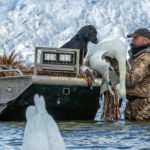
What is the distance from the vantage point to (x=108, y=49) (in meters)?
11.6

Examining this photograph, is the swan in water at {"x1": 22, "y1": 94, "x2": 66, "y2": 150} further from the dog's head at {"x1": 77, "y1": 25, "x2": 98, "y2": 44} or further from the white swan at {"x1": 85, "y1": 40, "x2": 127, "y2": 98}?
the dog's head at {"x1": 77, "y1": 25, "x2": 98, "y2": 44}

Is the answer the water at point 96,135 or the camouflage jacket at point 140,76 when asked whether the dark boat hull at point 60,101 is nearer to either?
the water at point 96,135

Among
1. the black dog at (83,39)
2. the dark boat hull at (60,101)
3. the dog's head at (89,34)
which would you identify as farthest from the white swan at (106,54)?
the dog's head at (89,34)

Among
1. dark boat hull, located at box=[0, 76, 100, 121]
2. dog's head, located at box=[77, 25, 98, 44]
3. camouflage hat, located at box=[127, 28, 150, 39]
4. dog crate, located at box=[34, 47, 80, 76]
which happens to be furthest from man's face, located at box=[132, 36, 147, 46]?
dog's head, located at box=[77, 25, 98, 44]

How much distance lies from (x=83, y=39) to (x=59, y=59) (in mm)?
1129

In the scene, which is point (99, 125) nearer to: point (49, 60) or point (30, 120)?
point (49, 60)

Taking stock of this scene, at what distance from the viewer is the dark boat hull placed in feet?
39.0

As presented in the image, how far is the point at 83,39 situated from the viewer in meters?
12.8

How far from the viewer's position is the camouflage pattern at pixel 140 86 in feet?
37.6

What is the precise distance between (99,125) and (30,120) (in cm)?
724

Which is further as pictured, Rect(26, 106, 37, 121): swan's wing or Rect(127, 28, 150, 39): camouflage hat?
Rect(127, 28, 150, 39): camouflage hat

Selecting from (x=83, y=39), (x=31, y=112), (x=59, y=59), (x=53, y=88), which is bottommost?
(x=31, y=112)

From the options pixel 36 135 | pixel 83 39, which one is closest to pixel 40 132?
pixel 36 135

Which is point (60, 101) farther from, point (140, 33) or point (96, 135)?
point (96, 135)
